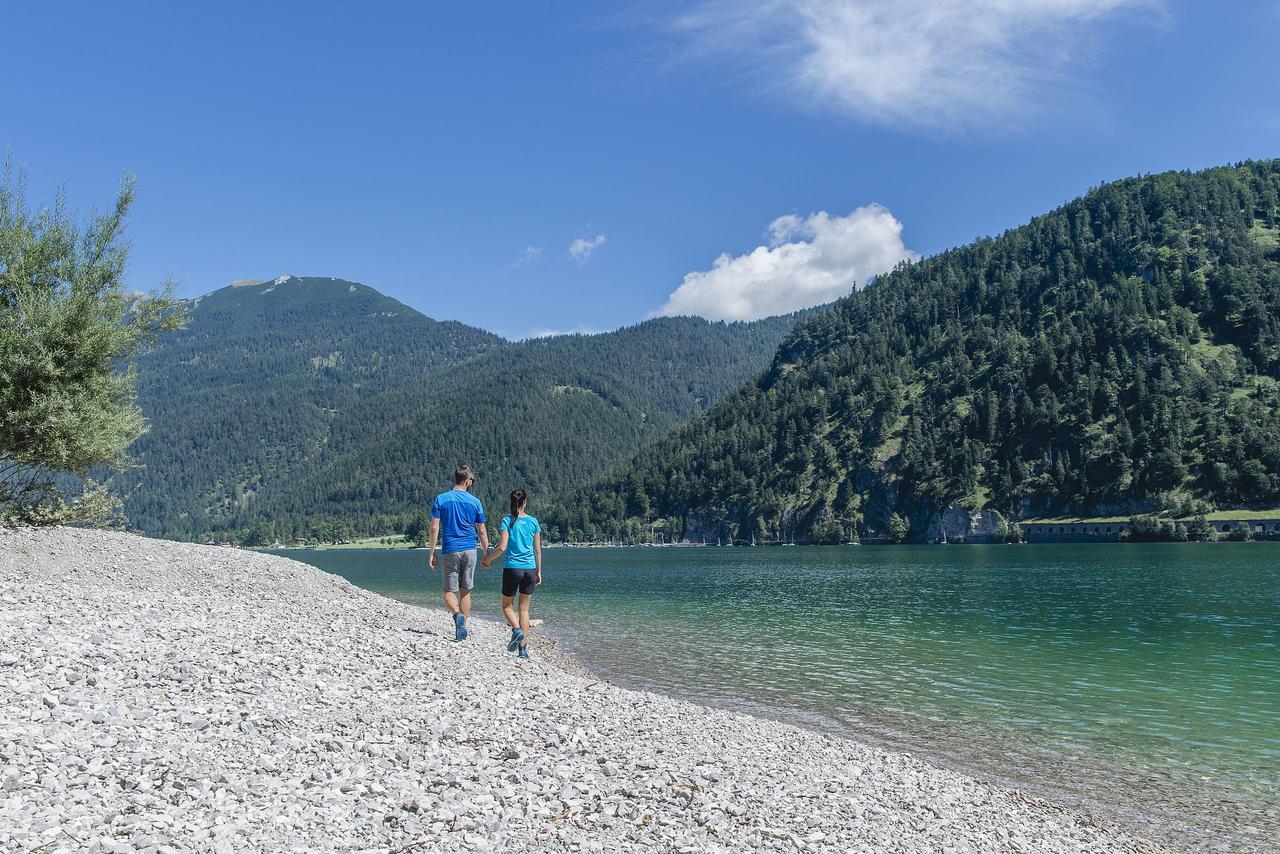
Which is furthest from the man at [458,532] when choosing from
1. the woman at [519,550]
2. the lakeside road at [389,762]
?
the lakeside road at [389,762]

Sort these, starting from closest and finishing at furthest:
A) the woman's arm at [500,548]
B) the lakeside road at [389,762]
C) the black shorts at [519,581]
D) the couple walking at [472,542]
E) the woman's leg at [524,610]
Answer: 1. the lakeside road at [389,762]
2. the woman's arm at [500,548]
3. the couple walking at [472,542]
4. the black shorts at [519,581]
5. the woman's leg at [524,610]

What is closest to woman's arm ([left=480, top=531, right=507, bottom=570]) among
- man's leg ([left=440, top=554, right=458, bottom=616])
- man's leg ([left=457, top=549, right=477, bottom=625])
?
man's leg ([left=457, top=549, right=477, bottom=625])

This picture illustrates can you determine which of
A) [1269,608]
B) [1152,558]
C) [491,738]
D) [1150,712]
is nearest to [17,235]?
[491,738]

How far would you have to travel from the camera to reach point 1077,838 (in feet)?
41.4

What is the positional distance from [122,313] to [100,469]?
673cm

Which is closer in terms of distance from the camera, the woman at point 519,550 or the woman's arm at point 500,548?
the woman's arm at point 500,548

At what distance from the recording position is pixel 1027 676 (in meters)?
28.4

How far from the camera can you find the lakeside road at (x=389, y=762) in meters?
8.12

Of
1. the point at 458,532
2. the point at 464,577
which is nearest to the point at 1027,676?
the point at 464,577

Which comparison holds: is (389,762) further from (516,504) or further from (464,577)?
(464,577)

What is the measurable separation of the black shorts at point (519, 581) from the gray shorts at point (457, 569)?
0.93 meters

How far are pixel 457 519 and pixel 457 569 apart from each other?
143 cm

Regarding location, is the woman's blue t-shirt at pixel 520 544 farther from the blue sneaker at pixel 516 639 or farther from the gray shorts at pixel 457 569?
the blue sneaker at pixel 516 639

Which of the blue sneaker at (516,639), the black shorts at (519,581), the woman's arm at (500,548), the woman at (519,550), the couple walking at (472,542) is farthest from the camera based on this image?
the blue sneaker at (516,639)
